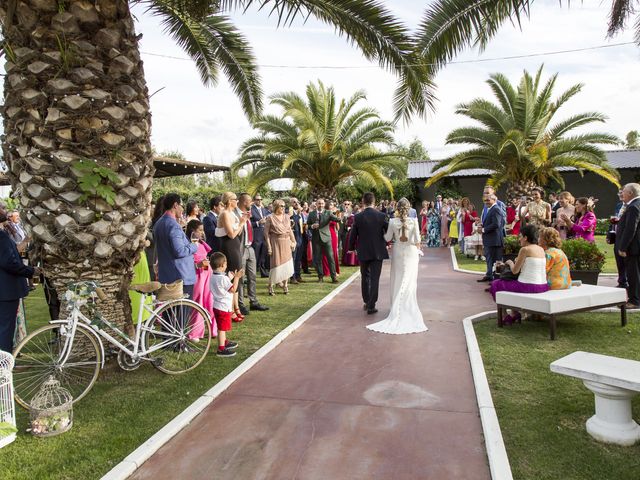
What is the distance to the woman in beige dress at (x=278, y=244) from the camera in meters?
10.1

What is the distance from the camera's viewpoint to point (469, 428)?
4.11 metres

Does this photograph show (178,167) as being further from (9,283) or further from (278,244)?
(9,283)

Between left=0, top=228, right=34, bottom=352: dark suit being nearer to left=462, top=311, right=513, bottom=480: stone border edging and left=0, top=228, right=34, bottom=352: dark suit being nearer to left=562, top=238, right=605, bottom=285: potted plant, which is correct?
left=462, top=311, right=513, bottom=480: stone border edging

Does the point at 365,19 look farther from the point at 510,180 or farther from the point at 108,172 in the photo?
the point at 510,180

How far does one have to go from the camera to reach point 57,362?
4723 mm

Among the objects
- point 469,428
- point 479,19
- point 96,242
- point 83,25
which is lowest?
point 469,428

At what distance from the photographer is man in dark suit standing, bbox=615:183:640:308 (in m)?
7.63

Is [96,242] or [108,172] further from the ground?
[108,172]

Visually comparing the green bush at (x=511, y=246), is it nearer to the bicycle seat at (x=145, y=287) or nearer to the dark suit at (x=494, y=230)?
the dark suit at (x=494, y=230)

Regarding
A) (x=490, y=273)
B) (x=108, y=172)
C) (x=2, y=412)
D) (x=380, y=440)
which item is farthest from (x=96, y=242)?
(x=490, y=273)

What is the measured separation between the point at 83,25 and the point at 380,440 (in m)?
4.92

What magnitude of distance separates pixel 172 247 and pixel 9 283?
178 centimetres

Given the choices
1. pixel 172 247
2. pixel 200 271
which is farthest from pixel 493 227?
pixel 172 247

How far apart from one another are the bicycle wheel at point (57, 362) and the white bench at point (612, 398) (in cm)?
443
